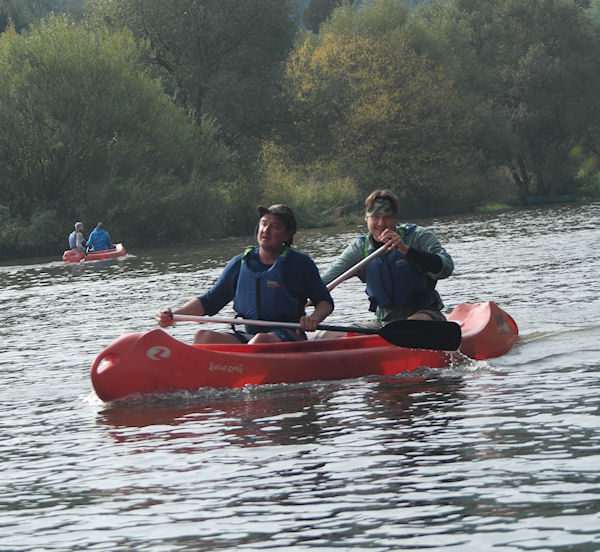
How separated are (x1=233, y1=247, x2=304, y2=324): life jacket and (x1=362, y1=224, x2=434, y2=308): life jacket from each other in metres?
0.66

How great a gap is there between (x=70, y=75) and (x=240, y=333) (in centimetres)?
2379

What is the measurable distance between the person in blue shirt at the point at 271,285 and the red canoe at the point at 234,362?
16cm

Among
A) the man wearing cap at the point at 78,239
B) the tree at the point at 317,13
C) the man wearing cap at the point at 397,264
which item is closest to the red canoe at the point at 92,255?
the man wearing cap at the point at 78,239

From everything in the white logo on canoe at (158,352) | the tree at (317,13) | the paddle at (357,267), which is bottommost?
the white logo on canoe at (158,352)

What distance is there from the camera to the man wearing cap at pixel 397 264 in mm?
7250

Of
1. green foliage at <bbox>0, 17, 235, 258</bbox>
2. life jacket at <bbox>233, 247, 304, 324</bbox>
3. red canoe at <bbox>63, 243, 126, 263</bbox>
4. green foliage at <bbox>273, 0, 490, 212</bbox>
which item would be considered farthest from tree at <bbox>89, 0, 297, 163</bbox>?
life jacket at <bbox>233, 247, 304, 324</bbox>

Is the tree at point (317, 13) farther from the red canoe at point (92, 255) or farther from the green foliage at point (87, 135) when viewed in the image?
the red canoe at point (92, 255)

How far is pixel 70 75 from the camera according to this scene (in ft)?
97.9

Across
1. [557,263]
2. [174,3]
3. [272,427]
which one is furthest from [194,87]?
[272,427]

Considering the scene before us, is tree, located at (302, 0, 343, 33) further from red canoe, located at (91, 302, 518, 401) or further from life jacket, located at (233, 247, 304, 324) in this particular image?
life jacket, located at (233, 247, 304, 324)

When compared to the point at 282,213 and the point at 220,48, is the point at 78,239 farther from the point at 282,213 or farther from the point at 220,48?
the point at 282,213

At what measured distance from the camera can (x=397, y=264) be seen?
294 inches

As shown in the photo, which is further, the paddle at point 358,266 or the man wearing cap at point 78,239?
the man wearing cap at point 78,239

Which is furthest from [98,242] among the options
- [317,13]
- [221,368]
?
[317,13]
